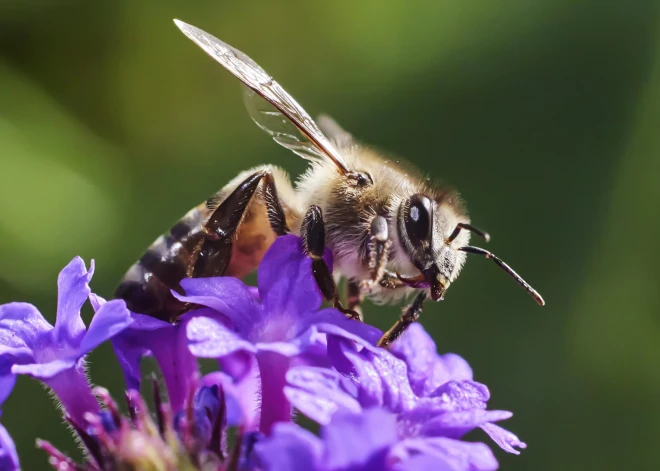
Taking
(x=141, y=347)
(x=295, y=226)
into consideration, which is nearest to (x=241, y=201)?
(x=295, y=226)

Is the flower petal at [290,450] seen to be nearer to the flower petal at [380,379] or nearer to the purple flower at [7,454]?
the flower petal at [380,379]

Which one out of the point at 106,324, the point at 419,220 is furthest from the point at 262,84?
the point at 106,324

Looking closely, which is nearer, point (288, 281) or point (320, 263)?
point (288, 281)

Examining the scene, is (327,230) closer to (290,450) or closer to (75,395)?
(75,395)

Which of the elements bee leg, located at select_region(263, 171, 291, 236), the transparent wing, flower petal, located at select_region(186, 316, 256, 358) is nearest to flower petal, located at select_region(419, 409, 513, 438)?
flower petal, located at select_region(186, 316, 256, 358)

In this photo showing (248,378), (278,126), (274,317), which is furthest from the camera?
(278,126)

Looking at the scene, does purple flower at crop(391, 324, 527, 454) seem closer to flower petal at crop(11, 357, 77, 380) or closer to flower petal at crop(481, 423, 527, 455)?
flower petal at crop(481, 423, 527, 455)

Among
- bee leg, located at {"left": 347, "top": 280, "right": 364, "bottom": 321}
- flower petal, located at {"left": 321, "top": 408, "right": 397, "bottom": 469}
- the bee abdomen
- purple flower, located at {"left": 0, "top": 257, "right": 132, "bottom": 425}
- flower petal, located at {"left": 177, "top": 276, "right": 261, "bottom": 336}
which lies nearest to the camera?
flower petal, located at {"left": 321, "top": 408, "right": 397, "bottom": 469}
